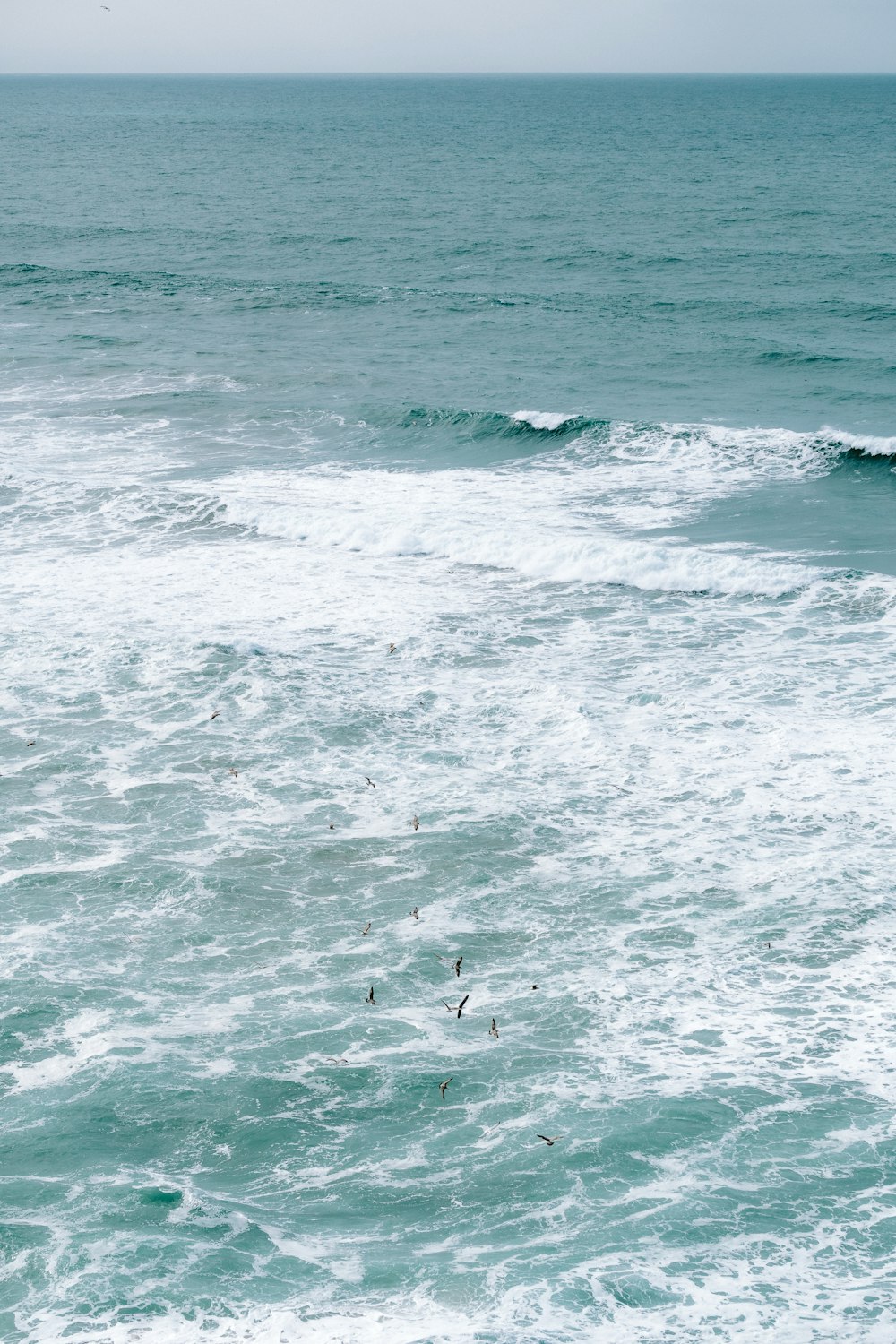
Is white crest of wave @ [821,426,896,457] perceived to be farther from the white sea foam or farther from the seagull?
the seagull

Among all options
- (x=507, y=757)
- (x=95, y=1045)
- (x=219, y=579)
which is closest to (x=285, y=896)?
(x=95, y=1045)

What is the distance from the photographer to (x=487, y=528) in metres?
23.7

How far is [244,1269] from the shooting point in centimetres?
839

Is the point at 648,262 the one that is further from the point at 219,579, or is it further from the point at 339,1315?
the point at 339,1315

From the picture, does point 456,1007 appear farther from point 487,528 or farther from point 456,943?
point 487,528

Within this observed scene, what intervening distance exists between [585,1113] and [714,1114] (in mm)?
1066

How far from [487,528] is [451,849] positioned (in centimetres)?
1133

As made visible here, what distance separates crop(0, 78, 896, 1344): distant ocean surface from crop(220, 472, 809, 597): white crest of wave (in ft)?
0.38

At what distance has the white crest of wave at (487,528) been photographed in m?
21.8

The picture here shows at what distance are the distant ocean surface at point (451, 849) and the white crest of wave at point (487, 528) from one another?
0.38 feet

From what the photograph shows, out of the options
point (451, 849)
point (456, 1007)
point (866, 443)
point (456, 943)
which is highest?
point (866, 443)

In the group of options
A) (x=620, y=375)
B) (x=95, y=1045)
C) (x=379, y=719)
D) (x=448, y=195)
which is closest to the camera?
(x=95, y=1045)

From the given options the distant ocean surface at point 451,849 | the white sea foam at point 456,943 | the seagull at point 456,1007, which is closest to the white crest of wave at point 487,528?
the distant ocean surface at point 451,849

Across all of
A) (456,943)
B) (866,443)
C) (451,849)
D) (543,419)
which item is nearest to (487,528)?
(543,419)
